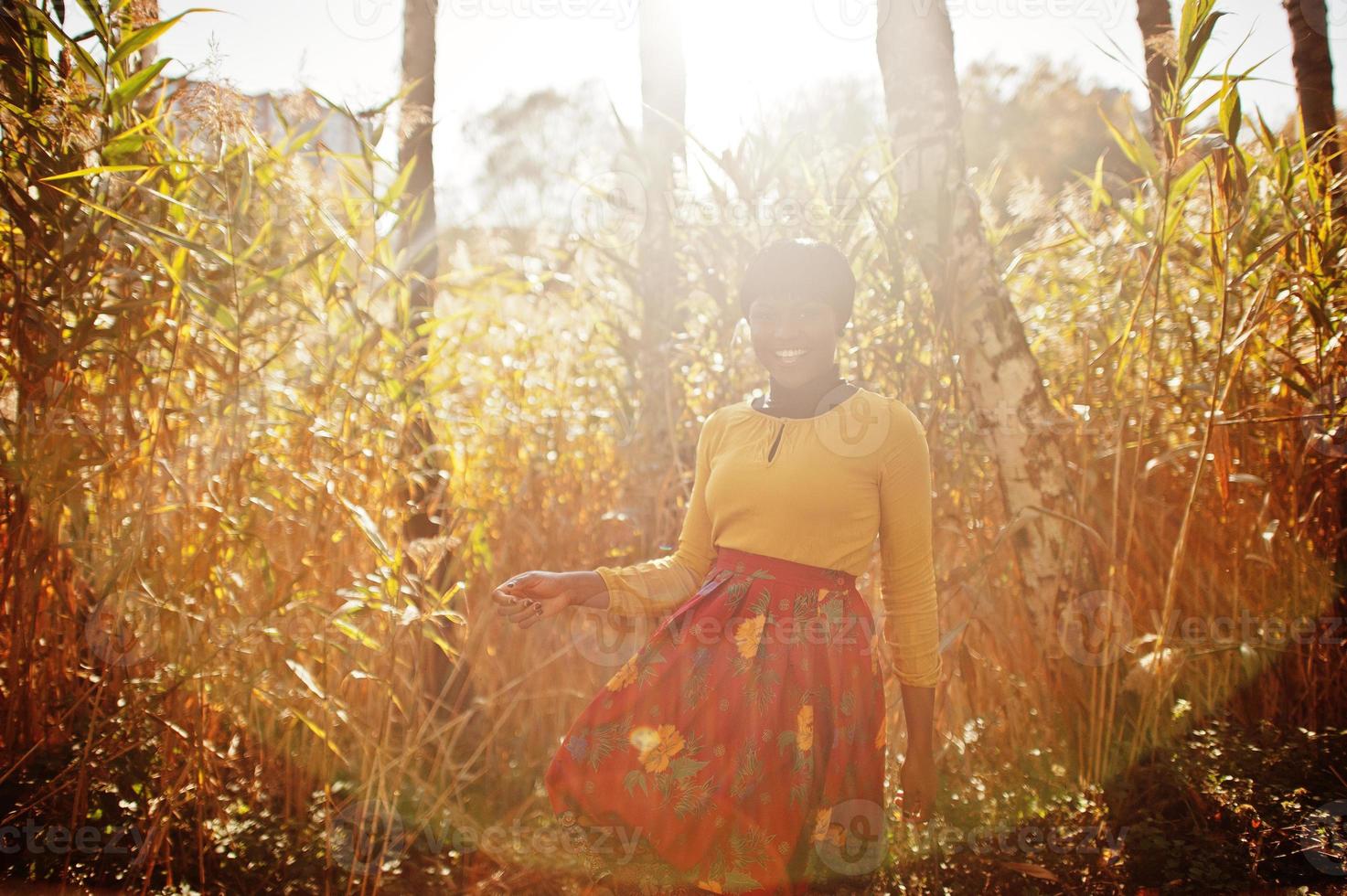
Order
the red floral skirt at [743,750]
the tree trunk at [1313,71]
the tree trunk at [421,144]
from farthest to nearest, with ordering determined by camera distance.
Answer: the tree trunk at [1313,71]
the tree trunk at [421,144]
the red floral skirt at [743,750]

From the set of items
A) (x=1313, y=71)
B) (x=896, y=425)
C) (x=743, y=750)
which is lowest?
(x=743, y=750)

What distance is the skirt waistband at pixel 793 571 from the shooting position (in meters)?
1.45

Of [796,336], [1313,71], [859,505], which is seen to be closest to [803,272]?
[796,336]

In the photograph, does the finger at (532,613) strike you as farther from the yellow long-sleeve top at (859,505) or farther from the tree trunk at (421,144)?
the tree trunk at (421,144)

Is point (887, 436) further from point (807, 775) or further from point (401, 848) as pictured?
point (401, 848)

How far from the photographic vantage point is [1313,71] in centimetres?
280

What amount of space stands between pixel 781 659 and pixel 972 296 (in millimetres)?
1256

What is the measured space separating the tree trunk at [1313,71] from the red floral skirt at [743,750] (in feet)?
8.63

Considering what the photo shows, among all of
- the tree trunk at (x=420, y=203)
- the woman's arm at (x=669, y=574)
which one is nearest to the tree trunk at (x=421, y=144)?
the tree trunk at (x=420, y=203)

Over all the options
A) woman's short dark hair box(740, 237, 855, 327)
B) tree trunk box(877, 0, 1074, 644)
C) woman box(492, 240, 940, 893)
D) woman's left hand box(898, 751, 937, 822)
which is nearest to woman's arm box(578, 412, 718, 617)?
woman box(492, 240, 940, 893)

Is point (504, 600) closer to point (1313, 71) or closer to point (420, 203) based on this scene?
point (420, 203)

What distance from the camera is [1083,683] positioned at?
205 centimetres

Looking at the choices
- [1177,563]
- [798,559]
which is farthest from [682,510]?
[1177,563]

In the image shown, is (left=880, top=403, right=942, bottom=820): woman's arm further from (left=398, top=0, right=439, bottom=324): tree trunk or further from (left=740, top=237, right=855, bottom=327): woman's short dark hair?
(left=398, top=0, right=439, bottom=324): tree trunk
